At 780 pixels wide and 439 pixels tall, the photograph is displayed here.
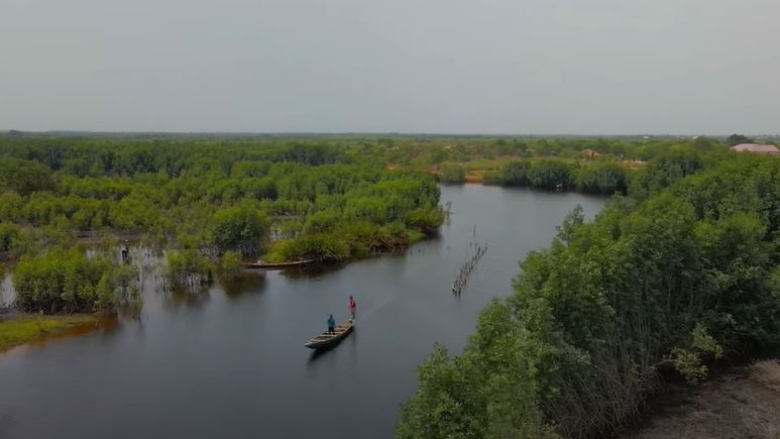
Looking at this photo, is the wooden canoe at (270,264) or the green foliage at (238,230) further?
the green foliage at (238,230)

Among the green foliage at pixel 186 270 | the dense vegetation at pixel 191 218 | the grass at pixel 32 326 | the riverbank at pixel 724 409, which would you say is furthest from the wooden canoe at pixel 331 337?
the riverbank at pixel 724 409

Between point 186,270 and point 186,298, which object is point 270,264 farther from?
point 186,298

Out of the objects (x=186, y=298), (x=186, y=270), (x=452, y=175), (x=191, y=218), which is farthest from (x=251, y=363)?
(x=452, y=175)

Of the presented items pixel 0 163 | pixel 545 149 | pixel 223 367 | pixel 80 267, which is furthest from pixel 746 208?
pixel 545 149

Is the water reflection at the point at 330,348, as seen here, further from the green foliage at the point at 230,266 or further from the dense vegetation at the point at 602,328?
the green foliage at the point at 230,266

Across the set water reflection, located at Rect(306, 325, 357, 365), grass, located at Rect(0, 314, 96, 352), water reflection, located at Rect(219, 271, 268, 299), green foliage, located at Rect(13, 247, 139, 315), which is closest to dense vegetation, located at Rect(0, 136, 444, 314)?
green foliage, located at Rect(13, 247, 139, 315)

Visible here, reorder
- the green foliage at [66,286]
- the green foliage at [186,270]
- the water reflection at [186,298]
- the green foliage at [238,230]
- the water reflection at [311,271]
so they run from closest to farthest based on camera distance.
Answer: the green foliage at [66,286]
the water reflection at [186,298]
the green foliage at [186,270]
the water reflection at [311,271]
the green foliage at [238,230]
